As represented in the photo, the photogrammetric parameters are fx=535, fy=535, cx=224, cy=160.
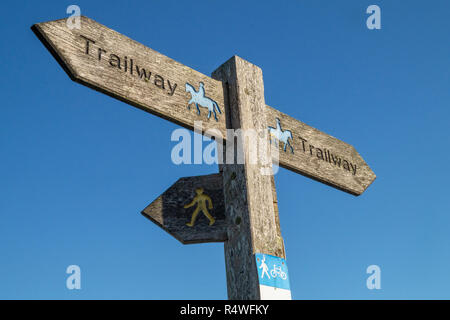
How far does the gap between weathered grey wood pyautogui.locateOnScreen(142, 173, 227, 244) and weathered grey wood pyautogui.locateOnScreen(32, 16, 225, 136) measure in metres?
0.38

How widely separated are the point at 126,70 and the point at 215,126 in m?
0.58

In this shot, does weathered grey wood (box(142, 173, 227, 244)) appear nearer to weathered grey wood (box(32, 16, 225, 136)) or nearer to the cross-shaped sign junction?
the cross-shaped sign junction

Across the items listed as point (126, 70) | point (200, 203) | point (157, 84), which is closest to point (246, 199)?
point (200, 203)

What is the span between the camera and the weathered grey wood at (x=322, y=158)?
3390 mm

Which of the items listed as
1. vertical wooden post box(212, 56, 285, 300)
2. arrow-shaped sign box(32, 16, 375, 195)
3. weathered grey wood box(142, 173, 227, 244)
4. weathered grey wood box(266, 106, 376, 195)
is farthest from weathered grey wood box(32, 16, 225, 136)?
weathered grey wood box(266, 106, 376, 195)

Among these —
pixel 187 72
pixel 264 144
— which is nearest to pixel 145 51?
pixel 187 72

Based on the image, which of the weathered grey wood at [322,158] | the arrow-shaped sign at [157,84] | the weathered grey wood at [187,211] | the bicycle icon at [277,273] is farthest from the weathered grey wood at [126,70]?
the bicycle icon at [277,273]

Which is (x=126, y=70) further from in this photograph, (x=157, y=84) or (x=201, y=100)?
(x=201, y=100)

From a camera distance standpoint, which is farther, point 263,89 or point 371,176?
point 371,176

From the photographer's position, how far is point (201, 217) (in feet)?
10.1

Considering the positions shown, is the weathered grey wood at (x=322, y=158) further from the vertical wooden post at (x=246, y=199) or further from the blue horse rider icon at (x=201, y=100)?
the blue horse rider icon at (x=201, y=100)

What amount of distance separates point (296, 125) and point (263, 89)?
373 millimetres
